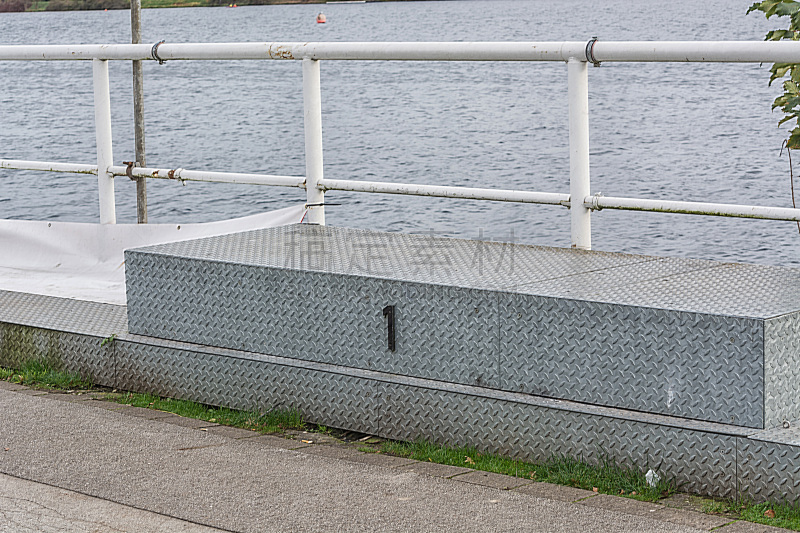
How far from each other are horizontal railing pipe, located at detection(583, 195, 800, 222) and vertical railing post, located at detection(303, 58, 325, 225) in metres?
1.48

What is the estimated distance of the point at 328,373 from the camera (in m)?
4.41

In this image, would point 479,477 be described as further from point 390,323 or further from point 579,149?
point 579,149

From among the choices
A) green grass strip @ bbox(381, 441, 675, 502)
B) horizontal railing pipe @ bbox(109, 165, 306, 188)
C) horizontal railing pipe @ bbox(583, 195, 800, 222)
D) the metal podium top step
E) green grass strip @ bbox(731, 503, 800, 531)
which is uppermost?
horizontal railing pipe @ bbox(109, 165, 306, 188)

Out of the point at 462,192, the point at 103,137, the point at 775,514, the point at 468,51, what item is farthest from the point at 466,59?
the point at 103,137

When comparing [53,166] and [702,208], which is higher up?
[53,166]

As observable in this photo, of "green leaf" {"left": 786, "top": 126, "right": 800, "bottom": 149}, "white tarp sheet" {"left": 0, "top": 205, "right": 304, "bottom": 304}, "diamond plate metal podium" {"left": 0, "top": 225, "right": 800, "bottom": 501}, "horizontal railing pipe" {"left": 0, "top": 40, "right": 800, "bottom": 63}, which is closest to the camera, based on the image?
"diamond plate metal podium" {"left": 0, "top": 225, "right": 800, "bottom": 501}

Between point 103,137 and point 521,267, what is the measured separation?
9.68 feet

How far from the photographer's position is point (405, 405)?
4223 mm

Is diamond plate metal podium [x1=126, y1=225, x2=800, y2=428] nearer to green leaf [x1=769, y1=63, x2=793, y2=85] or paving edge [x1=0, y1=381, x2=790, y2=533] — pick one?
paving edge [x1=0, y1=381, x2=790, y2=533]

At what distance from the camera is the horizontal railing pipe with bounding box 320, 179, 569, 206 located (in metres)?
4.73

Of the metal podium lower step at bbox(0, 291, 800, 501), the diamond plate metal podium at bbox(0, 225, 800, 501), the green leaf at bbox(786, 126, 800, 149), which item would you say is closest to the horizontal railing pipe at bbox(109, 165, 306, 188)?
the diamond plate metal podium at bbox(0, 225, 800, 501)

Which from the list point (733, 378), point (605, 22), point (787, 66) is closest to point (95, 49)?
point (787, 66)

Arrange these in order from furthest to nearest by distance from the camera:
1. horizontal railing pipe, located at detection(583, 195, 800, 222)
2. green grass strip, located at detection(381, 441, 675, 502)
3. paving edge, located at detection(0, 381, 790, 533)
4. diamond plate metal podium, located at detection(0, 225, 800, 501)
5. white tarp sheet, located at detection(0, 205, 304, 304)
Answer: white tarp sheet, located at detection(0, 205, 304, 304) → horizontal railing pipe, located at detection(583, 195, 800, 222) → green grass strip, located at detection(381, 441, 675, 502) → diamond plate metal podium, located at detection(0, 225, 800, 501) → paving edge, located at detection(0, 381, 790, 533)

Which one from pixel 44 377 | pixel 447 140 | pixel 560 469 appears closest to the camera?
pixel 560 469
